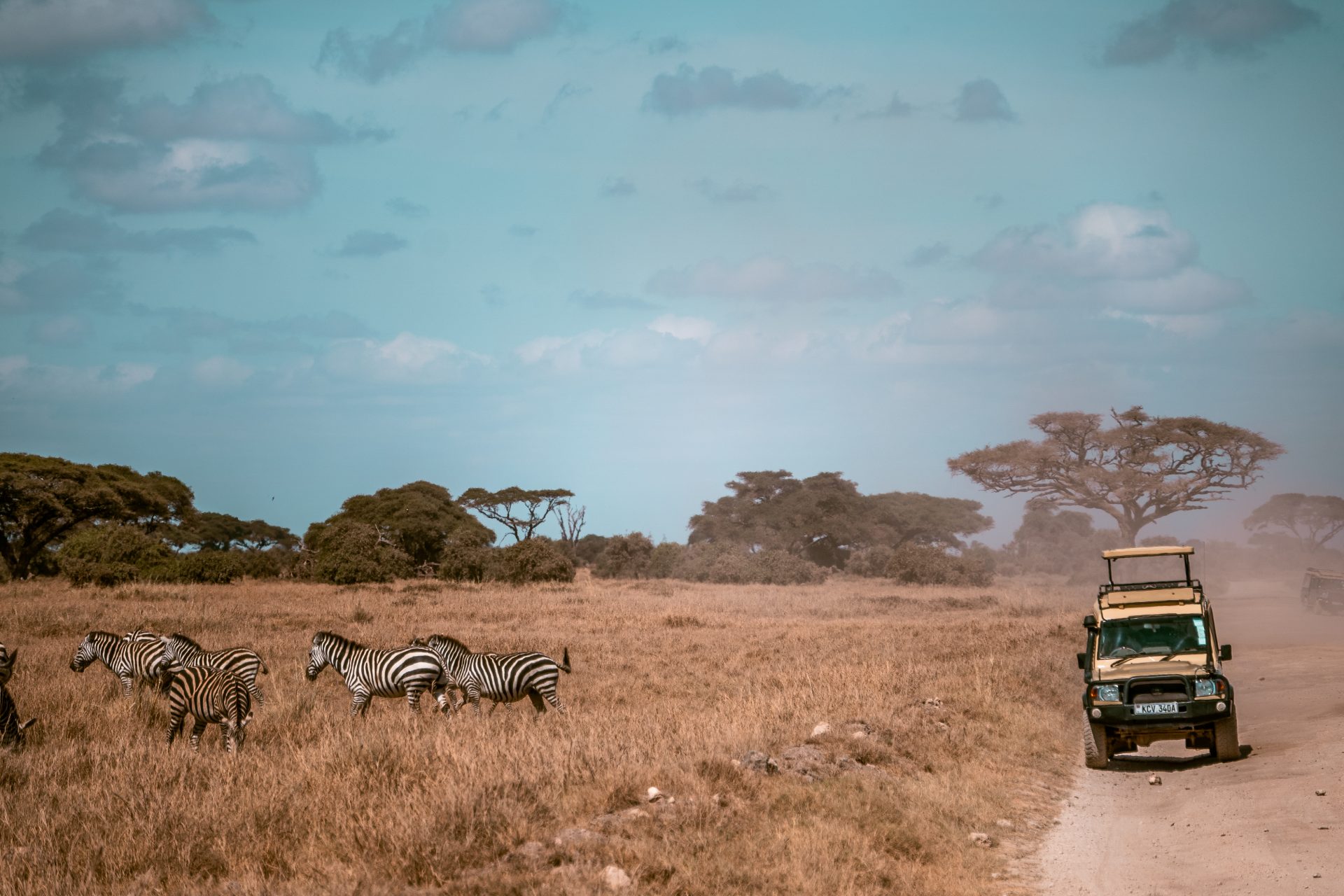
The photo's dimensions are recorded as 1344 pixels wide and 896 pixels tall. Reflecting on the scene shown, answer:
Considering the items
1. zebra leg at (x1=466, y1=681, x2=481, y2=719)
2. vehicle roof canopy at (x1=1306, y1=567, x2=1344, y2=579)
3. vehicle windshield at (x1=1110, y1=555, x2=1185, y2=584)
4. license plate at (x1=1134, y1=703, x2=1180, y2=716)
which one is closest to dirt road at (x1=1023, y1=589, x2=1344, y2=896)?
license plate at (x1=1134, y1=703, x2=1180, y2=716)

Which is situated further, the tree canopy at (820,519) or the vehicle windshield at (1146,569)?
the tree canopy at (820,519)

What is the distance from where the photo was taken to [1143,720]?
479 inches

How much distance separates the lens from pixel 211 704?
41.6 feet

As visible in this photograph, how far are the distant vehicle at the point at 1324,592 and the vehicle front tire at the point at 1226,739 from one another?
27261mm

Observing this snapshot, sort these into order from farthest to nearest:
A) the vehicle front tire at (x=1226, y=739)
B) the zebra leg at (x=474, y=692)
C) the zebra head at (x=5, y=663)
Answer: the zebra leg at (x=474, y=692), the zebra head at (x=5, y=663), the vehicle front tire at (x=1226, y=739)

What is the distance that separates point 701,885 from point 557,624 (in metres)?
23.0

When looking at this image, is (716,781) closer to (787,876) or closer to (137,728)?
(787,876)

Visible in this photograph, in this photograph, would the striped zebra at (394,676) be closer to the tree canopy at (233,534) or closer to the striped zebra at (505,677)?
the striped zebra at (505,677)

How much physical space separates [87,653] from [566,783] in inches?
506

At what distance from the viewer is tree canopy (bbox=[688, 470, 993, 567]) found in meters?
72.4

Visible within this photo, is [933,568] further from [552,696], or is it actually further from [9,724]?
[9,724]

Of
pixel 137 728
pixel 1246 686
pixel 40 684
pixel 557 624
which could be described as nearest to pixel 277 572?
pixel 557 624

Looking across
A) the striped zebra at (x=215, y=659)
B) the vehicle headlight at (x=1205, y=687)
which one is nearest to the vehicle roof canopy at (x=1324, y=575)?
the vehicle headlight at (x=1205, y=687)

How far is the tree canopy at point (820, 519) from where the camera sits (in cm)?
7238
